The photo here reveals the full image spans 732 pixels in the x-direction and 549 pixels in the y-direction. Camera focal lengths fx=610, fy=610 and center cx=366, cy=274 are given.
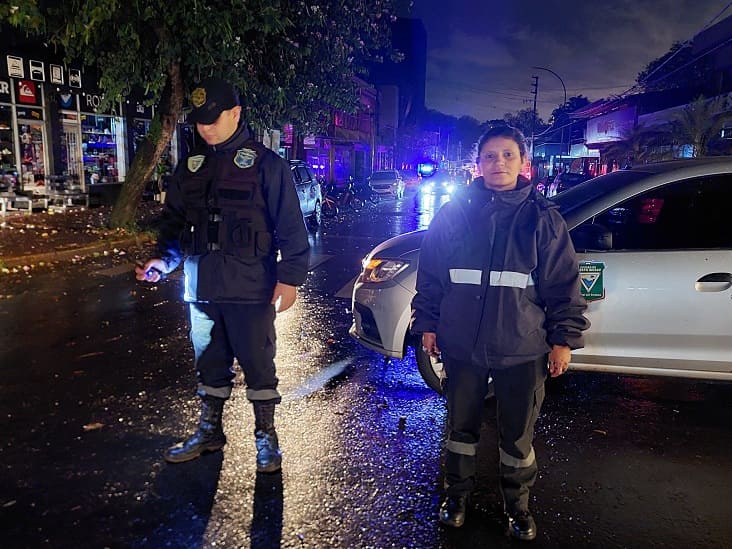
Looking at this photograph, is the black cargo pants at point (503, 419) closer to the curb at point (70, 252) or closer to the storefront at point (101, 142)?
the curb at point (70, 252)

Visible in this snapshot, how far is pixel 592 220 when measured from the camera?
13.7ft

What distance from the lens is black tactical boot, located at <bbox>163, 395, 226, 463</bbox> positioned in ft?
11.6

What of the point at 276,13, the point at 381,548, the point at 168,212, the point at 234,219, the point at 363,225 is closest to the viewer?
the point at 381,548

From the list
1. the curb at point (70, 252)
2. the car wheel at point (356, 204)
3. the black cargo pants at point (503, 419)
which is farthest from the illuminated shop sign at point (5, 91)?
the black cargo pants at point (503, 419)

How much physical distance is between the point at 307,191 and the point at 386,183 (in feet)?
51.0

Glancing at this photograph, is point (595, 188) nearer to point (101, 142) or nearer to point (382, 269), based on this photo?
point (382, 269)

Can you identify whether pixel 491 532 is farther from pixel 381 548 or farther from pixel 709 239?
pixel 709 239

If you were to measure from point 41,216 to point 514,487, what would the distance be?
45.7ft

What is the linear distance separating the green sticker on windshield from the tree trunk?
10411mm

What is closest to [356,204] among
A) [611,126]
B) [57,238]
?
[57,238]

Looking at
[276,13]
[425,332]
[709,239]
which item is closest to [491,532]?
[425,332]

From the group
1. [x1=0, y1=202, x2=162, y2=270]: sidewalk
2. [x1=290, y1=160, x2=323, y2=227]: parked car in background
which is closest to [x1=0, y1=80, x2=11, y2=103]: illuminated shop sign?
[x1=0, y1=202, x2=162, y2=270]: sidewalk

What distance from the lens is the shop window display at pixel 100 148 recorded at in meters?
18.4

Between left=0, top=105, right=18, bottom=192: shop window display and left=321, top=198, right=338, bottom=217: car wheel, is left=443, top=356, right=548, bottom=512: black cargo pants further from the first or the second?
left=321, top=198, right=338, bottom=217: car wheel
